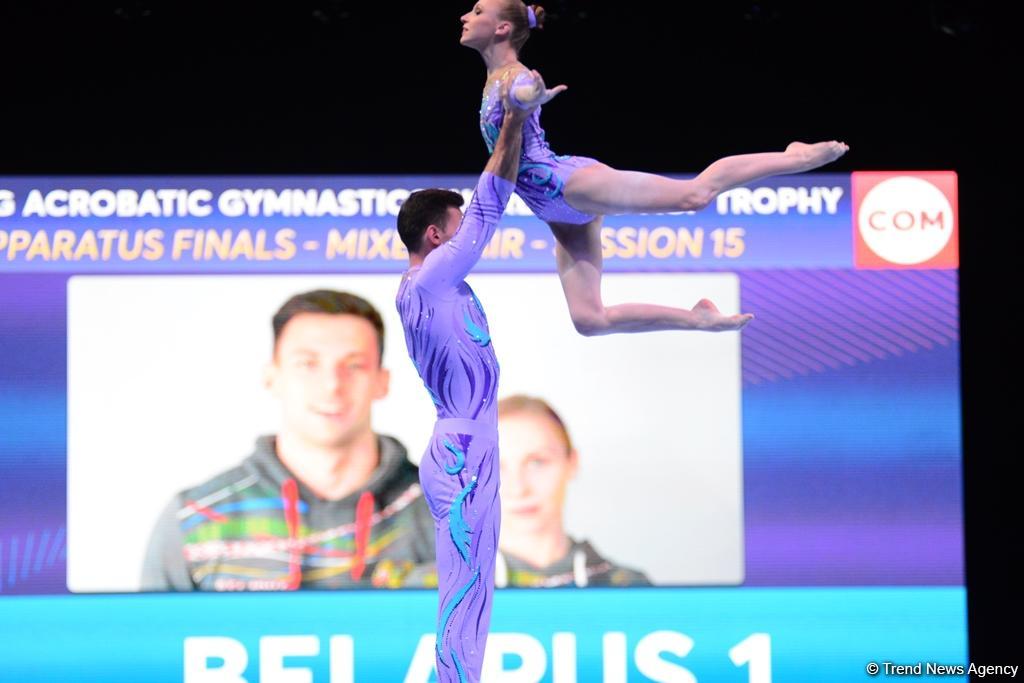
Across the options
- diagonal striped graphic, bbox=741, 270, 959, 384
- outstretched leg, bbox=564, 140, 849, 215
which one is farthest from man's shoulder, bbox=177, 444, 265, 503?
outstretched leg, bbox=564, 140, 849, 215

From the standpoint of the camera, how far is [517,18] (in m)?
5.23

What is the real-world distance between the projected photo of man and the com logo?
2740 mm

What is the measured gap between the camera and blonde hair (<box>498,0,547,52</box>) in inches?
205

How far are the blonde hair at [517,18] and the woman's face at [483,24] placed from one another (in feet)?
0.09

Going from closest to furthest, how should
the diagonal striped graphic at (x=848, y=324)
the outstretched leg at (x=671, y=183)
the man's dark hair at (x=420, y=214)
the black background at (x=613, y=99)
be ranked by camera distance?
the outstretched leg at (x=671, y=183), the man's dark hair at (x=420, y=214), the diagonal striped graphic at (x=848, y=324), the black background at (x=613, y=99)

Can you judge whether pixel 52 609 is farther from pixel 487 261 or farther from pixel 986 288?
pixel 986 288

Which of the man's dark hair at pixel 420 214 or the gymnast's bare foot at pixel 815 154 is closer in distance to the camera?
the gymnast's bare foot at pixel 815 154

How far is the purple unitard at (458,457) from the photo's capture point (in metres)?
5.23

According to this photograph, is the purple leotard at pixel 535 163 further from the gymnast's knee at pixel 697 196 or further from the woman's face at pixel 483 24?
the gymnast's knee at pixel 697 196

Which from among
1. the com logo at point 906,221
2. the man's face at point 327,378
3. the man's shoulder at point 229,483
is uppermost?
the com logo at point 906,221

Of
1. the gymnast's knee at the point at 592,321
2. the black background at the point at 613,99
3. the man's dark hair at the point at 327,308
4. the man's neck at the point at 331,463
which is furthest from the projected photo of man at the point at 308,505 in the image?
the gymnast's knee at the point at 592,321

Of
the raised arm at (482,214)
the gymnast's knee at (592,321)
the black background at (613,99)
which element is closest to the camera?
the raised arm at (482,214)

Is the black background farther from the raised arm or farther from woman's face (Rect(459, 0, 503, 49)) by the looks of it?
the raised arm

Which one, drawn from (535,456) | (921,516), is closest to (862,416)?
(921,516)
